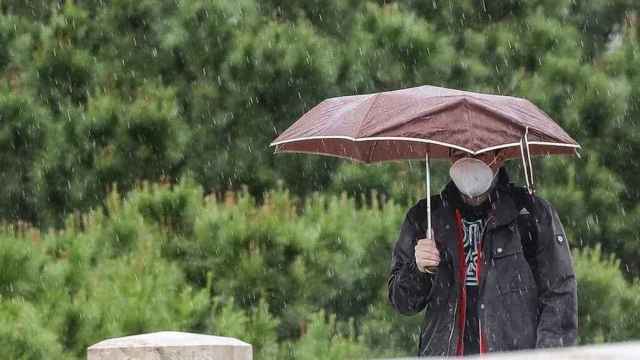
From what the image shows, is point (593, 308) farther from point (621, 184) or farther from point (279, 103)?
point (279, 103)

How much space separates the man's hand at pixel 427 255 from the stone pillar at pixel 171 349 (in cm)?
95

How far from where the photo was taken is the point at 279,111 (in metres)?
→ 10.5

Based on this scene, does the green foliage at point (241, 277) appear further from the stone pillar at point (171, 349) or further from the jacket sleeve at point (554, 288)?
the stone pillar at point (171, 349)

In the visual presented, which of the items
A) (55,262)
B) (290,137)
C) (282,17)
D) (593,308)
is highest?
(282,17)

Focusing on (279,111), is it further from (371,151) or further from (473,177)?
(473,177)

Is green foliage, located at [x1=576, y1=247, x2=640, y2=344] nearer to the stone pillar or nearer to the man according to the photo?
the man

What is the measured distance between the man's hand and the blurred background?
161 inches

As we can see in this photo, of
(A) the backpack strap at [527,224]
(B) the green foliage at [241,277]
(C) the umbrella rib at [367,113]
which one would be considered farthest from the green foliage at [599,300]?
(A) the backpack strap at [527,224]

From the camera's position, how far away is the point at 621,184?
1049 centimetres

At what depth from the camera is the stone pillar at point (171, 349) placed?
111 inches

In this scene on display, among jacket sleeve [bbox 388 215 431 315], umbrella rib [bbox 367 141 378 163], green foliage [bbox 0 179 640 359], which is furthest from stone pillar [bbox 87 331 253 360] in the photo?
green foliage [bbox 0 179 640 359]

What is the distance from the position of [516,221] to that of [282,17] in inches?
301

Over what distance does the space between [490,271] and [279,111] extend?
6776mm

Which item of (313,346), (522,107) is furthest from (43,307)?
(522,107)
